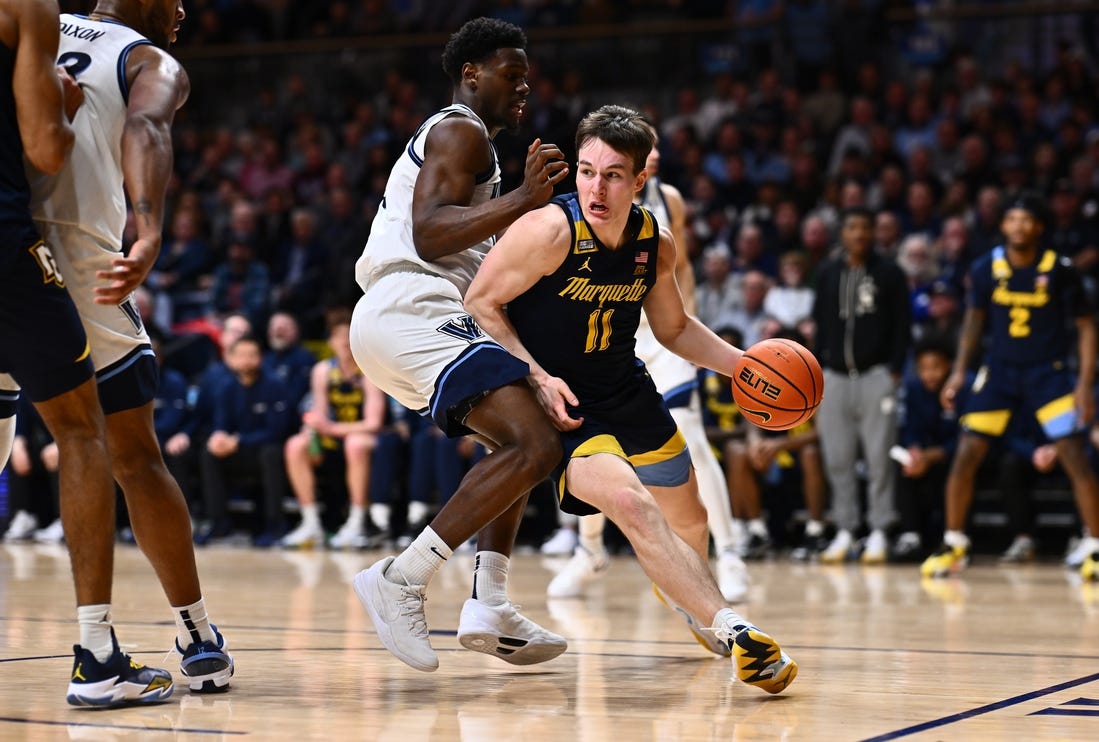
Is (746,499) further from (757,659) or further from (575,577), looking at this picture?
(757,659)

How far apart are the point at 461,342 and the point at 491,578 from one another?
0.78 metres

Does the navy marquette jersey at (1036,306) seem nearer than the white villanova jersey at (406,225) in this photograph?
No

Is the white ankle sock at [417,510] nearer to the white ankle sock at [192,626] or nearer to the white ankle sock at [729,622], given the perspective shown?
the white ankle sock at [192,626]

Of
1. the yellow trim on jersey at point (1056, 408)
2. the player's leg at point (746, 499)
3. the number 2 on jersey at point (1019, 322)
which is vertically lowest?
the player's leg at point (746, 499)

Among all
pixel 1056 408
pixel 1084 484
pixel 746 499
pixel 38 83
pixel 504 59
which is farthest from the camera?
pixel 746 499

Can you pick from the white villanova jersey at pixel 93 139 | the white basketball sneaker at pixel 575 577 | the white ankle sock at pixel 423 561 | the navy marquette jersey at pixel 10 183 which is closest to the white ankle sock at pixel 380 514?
the white basketball sneaker at pixel 575 577

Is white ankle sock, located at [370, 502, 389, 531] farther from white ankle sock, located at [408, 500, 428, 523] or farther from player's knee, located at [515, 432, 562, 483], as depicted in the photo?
player's knee, located at [515, 432, 562, 483]

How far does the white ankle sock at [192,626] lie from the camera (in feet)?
13.5

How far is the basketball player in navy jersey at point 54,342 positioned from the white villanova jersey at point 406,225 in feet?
3.45

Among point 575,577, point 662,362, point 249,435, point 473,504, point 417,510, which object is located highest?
point 473,504

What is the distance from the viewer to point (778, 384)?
15.0 ft

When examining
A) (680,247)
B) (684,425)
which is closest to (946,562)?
(684,425)

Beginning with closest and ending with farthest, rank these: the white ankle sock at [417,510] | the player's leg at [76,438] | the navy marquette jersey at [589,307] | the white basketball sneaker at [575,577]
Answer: the player's leg at [76,438] < the navy marquette jersey at [589,307] < the white basketball sneaker at [575,577] < the white ankle sock at [417,510]

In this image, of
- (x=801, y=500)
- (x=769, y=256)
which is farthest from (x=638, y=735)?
(x=769, y=256)
